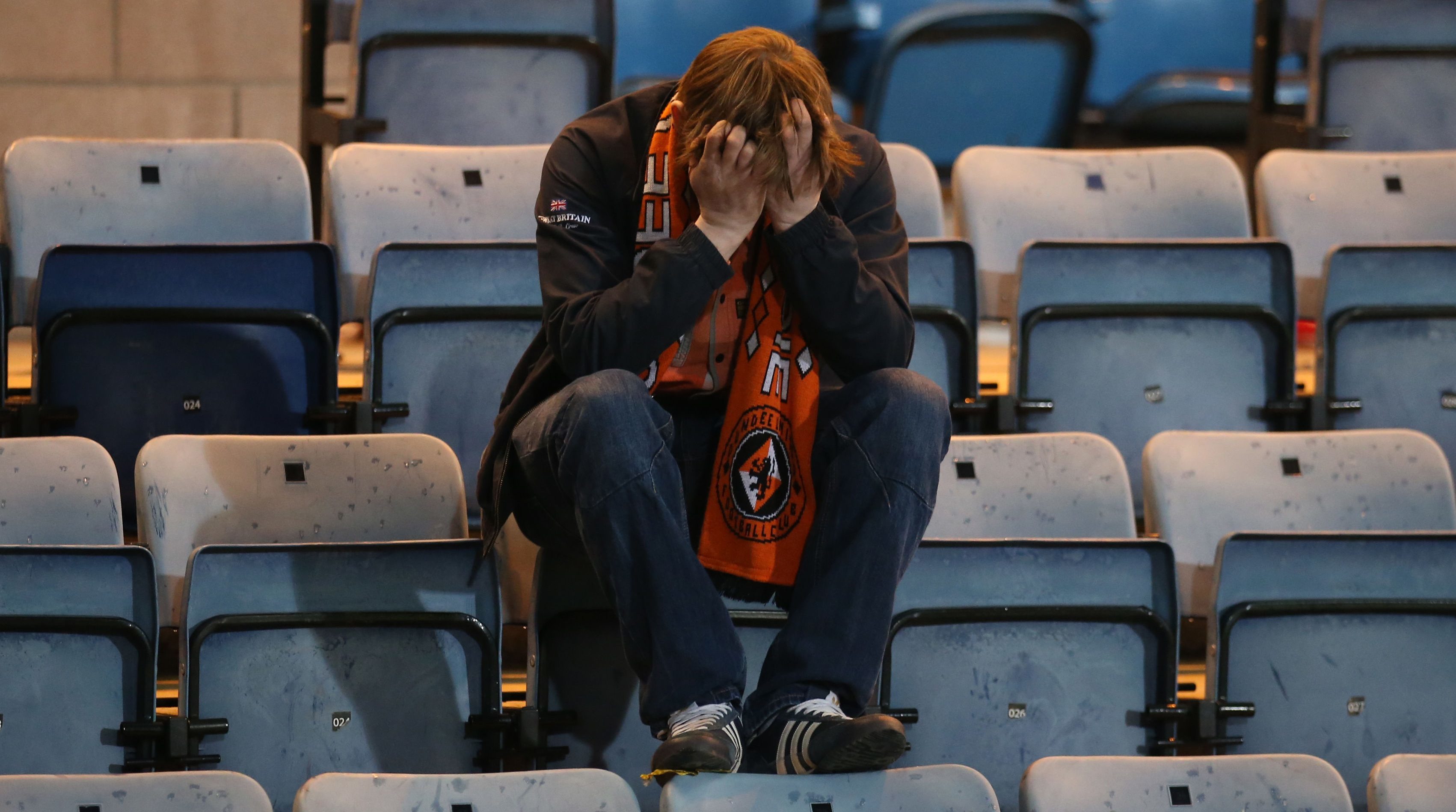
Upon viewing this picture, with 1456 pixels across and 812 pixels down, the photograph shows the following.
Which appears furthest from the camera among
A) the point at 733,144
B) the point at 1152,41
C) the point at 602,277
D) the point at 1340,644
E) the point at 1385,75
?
the point at 1152,41

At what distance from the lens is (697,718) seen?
4.21 feet

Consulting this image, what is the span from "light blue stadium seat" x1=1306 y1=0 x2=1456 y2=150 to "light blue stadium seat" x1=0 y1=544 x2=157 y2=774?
7.26 feet

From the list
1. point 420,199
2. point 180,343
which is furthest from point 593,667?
point 420,199

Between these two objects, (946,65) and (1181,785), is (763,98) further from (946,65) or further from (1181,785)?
(946,65)

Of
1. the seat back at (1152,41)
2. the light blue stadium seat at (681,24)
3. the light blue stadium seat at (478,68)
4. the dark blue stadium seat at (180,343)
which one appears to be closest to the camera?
the dark blue stadium seat at (180,343)

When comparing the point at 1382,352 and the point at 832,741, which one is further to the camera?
the point at 1382,352

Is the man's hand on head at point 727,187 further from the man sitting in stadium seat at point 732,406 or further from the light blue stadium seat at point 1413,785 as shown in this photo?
the light blue stadium seat at point 1413,785

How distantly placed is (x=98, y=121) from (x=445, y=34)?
903mm

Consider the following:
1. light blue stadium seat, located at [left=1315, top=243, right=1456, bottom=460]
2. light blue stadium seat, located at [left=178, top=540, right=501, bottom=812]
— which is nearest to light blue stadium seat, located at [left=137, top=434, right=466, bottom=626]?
light blue stadium seat, located at [left=178, top=540, right=501, bottom=812]

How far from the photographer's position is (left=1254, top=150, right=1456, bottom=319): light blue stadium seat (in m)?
2.49

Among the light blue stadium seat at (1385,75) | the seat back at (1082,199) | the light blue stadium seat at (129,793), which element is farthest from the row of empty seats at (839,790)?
the light blue stadium seat at (1385,75)

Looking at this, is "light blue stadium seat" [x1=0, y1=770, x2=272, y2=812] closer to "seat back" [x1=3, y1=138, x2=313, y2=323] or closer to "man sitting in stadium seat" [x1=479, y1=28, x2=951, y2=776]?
"man sitting in stadium seat" [x1=479, y1=28, x2=951, y2=776]

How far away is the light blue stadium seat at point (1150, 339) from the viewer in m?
2.13

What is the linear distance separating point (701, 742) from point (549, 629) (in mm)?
384
